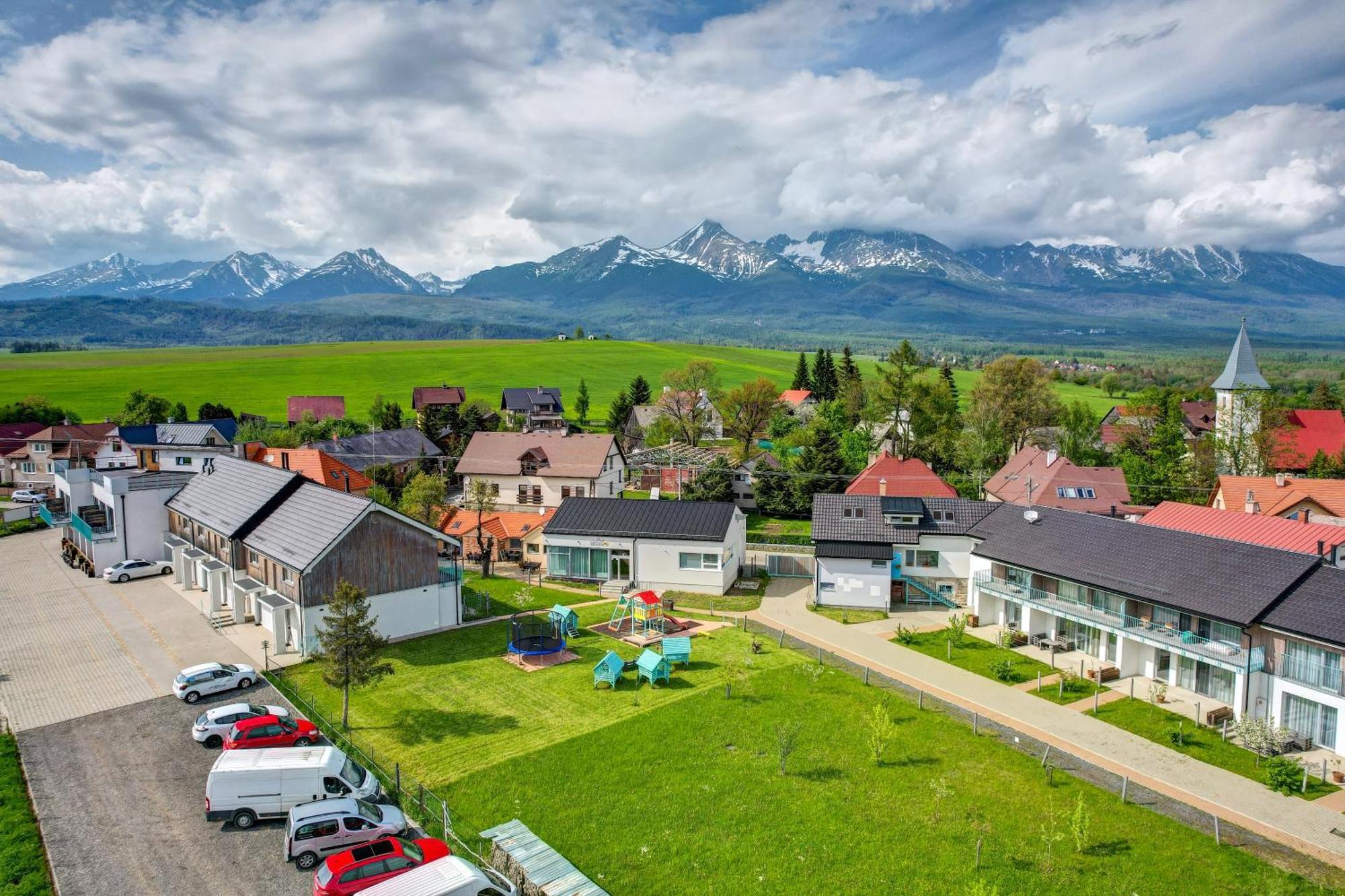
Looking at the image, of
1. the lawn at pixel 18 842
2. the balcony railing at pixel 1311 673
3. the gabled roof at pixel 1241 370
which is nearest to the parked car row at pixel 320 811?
the lawn at pixel 18 842

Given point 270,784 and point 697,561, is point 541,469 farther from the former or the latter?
point 270,784

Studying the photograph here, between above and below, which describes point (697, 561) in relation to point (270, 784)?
below

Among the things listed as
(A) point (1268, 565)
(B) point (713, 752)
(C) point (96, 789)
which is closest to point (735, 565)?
(B) point (713, 752)

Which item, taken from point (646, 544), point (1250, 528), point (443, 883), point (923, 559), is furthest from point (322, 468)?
point (1250, 528)

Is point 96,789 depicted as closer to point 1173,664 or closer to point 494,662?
point 494,662

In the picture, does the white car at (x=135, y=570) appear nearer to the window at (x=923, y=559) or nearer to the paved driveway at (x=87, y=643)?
the paved driveway at (x=87, y=643)
